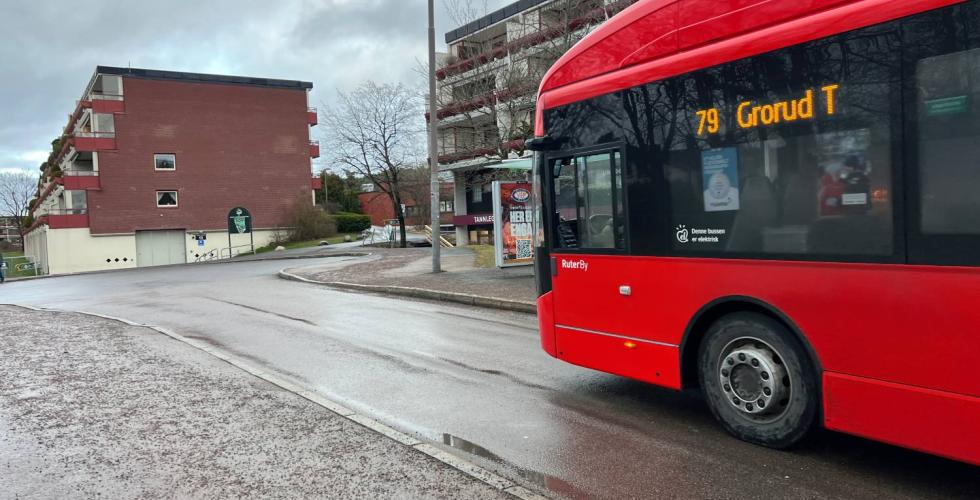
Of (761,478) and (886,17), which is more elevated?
(886,17)

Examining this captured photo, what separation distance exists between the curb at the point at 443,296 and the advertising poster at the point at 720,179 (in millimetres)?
6914

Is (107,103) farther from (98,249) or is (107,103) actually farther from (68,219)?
(98,249)

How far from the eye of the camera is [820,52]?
394cm

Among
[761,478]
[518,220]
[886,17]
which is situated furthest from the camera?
[518,220]

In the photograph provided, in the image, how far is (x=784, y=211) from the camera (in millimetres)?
4145

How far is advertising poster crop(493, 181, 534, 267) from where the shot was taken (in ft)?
55.5

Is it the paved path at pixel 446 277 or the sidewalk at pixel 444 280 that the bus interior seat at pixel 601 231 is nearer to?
the sidewalk at pixel 444 280

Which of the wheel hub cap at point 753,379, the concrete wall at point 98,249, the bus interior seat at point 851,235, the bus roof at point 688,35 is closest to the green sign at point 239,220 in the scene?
the concrete wall at point 98,249

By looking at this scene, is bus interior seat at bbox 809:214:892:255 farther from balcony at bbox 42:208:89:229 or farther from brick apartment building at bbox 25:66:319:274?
balcony at bbox 42:208:89:229

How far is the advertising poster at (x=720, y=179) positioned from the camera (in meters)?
4.45

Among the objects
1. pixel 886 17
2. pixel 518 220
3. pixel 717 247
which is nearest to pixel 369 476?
pixel 717 247

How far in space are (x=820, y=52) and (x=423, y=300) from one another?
11334 mm

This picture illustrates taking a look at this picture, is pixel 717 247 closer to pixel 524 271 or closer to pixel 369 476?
pixel 369 476

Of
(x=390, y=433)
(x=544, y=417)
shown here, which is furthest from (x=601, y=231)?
(x=390, y=433)
